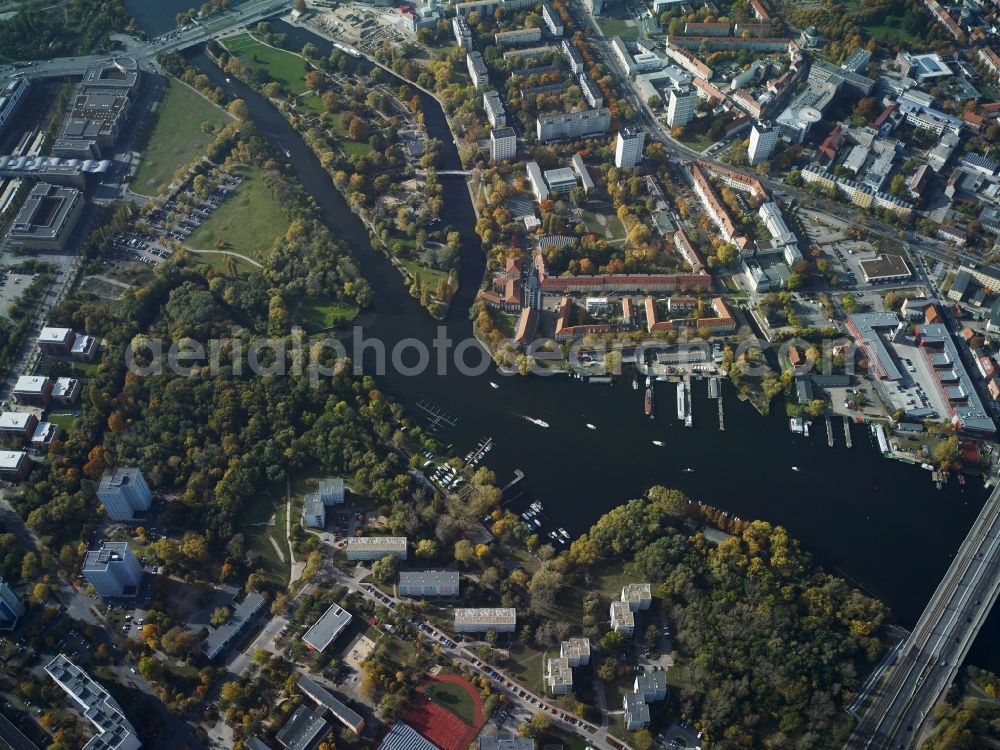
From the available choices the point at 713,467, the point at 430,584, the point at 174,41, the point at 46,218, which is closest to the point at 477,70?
the point at 174,41

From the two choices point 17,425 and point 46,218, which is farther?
point 46,218

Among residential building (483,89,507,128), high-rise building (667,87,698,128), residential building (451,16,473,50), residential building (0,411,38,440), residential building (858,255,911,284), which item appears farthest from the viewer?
residential building (451,16,473,50)

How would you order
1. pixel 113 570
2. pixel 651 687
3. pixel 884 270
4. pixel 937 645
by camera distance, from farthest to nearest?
pixel 884 270
pixel 113 570
pixel 937 645
pixel 651 687

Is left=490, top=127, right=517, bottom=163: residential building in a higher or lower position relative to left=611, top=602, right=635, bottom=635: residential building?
higher

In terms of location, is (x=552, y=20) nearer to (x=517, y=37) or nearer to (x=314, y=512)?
(x=517, y=37)

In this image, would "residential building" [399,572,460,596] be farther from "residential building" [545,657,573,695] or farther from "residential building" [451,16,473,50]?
"residential building" [451,16,473,50]

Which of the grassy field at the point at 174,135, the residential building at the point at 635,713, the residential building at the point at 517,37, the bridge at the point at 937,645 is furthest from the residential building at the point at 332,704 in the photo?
the residential building at the point at 517,37

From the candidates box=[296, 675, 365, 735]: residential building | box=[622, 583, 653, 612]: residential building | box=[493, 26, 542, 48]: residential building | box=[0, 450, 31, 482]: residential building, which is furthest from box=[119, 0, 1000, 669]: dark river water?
box=[493, 26, 542, 48]: residential building

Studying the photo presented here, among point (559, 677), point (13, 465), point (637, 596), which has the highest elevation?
point (637, 596)
